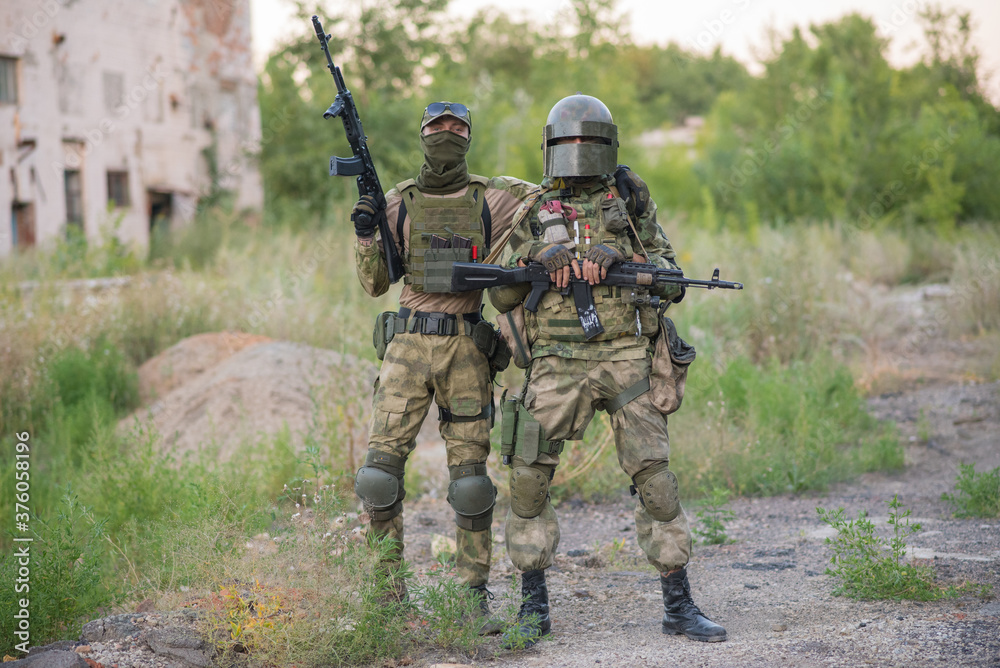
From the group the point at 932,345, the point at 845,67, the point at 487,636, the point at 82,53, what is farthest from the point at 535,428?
the point at 845,67

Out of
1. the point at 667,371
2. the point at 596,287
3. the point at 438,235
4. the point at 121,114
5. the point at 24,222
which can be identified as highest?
the point at 121,114

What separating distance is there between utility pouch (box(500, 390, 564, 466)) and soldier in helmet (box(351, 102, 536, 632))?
216mm

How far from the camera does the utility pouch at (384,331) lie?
4.09 metres

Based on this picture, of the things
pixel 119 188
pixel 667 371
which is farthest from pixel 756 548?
pixel 119 188

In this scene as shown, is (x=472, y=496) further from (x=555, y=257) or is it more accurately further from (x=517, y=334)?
(x=555, y=257)

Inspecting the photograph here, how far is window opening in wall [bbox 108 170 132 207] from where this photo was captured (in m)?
14.4

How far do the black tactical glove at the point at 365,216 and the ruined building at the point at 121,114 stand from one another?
29.4 ft

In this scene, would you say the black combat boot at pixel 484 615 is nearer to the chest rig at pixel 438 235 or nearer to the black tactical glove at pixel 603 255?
the chest rig at pixel 438 235

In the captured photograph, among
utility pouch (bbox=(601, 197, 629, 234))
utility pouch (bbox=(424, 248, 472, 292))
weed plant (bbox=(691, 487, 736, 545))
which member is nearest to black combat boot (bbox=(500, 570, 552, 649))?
utility pouch (bbox=(424, 248, 472, 292))

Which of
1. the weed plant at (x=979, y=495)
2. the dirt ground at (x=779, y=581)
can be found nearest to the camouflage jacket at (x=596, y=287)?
the dirt ground at (x=779, y=581)

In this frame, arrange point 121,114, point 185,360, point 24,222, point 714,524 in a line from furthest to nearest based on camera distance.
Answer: point 121,114
point 24,222
point 185,360
point 714,524

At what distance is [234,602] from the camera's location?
344 centimetres

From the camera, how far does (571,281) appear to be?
12.6 feet

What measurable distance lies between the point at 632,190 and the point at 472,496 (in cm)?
160
